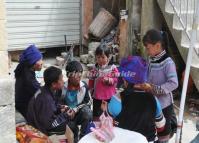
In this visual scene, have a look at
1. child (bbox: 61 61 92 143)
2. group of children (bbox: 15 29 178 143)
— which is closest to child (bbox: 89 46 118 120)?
group of children (bbox: 15 29 178 143)

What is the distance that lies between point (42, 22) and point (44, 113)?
596 centimetres

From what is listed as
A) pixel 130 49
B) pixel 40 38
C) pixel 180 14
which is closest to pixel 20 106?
pixel 180 14

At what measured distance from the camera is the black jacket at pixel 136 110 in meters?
3.33

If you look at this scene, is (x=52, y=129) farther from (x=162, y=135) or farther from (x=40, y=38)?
(x=40, y=38)

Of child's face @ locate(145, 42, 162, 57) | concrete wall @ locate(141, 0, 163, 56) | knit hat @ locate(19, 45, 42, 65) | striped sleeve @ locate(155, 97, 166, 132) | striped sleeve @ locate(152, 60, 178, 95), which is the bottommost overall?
striped sleeve @ locate(155, 97, 166, 132)

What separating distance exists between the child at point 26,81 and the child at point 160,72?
1391mm

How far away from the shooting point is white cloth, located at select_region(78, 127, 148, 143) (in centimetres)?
307

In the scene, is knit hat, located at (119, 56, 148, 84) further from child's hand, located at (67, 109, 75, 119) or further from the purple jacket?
child's hand, located at (67, 109, 75, 119)

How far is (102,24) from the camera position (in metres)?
9.47

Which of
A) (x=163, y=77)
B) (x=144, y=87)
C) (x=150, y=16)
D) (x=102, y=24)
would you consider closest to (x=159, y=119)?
(x=144, y=87)

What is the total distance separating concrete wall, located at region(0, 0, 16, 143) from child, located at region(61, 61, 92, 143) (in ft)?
4.44

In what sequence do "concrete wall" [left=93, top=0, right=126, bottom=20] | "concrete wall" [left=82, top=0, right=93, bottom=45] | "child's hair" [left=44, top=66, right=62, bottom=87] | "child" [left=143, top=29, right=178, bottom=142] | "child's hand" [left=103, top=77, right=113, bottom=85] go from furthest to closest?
"concrete wall" [left=93, top=0, right=126, bottom=20]
"concrete wall" [left=82, top=0, right=93, bottom=45]
"child's hand" [left=103, top=77, right=113, bottom=85]
"child's hair" [left=44, top=66, right=62, bottom=87]
"child" [left=143, top=29, right=178, bottom=142]

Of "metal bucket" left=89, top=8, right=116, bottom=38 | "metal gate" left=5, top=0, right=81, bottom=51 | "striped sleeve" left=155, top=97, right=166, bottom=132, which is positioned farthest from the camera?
"metal bucket" left=89, top=8, right=116, bottom=38

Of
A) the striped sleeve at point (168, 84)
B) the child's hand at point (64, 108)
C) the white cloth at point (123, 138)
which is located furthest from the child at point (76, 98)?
the white cloth at point (123, 138)
